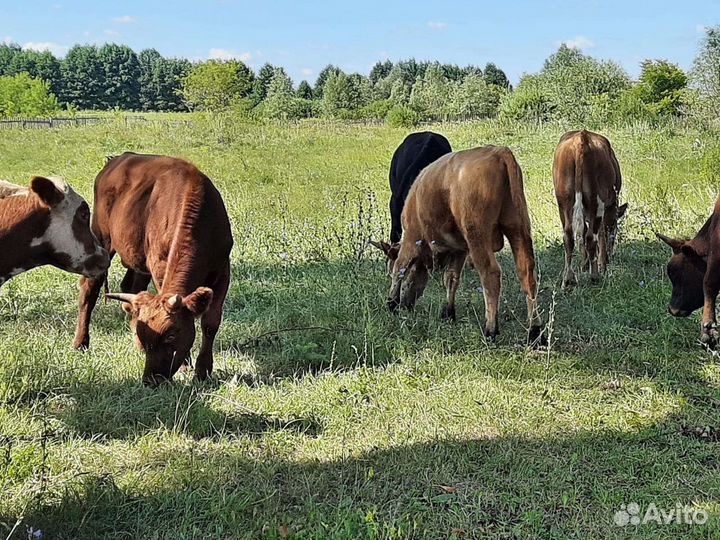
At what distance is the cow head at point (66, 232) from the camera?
196 inches

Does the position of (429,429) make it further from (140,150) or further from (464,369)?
(140,150)

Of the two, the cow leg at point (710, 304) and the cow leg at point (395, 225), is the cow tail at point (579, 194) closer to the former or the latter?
the cow leg at point (710, 304)

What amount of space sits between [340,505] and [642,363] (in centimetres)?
326

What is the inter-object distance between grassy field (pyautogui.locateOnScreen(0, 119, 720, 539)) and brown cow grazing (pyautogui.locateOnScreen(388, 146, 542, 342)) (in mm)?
509

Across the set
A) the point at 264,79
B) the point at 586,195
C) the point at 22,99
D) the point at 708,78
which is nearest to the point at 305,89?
the point at 264,79

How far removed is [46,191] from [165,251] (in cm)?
95

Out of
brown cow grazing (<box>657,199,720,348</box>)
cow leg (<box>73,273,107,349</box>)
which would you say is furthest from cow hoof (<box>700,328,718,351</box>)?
Answer: cow leg (<box>73,273,107,349</box>)

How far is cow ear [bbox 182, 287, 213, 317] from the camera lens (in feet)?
15.5

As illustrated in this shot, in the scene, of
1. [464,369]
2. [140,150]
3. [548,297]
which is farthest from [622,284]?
[140,150]

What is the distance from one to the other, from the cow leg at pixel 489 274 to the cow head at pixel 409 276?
989 millimetres

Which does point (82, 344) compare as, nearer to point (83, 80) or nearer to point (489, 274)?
point (489, 274)

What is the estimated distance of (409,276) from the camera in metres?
7.14

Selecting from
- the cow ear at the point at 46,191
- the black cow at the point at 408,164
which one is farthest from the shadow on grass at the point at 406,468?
the black cow at the point at 408,164

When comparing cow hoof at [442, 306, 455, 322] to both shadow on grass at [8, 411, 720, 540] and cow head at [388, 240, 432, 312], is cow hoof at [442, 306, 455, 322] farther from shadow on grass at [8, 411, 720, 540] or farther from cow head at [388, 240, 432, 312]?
Result: shadow on grass at [8, 411, 720, 540]
